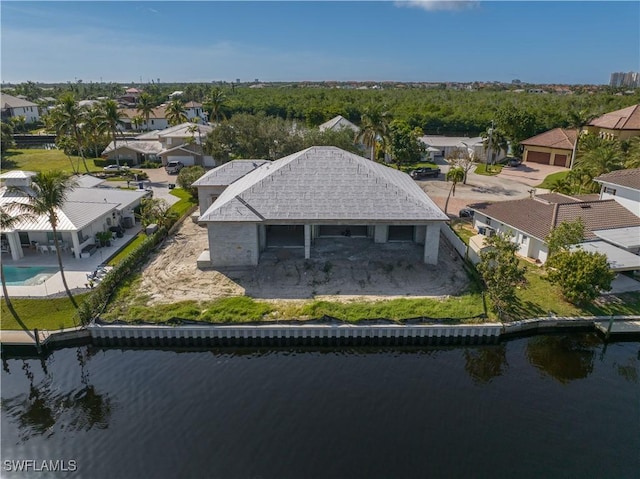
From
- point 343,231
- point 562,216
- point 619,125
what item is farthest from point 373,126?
point 619,125

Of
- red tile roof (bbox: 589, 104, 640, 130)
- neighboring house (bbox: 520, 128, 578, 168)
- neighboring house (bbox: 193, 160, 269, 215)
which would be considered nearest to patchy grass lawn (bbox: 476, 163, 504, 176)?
neighboring house (bbox: 520, 128, 578, 168)

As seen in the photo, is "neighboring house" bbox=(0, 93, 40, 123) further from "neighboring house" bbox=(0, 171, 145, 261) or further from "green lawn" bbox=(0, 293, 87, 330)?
"green lawn" bbox=(0, 293, 87, 330)

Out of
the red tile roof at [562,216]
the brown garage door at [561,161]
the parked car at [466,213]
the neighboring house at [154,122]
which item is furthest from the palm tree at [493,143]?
the neighboring house at [154,122]

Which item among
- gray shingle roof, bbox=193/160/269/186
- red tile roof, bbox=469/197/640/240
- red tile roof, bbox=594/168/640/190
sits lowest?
red tile roof, bbox=469/197/640/240

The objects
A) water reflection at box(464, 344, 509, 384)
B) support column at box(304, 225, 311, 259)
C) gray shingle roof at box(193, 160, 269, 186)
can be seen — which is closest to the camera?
water reflection at box(464, 344, 509, 384)

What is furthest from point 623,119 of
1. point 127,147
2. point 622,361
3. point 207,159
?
point 127,147

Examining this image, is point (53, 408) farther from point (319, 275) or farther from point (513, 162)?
point (513, 162)
